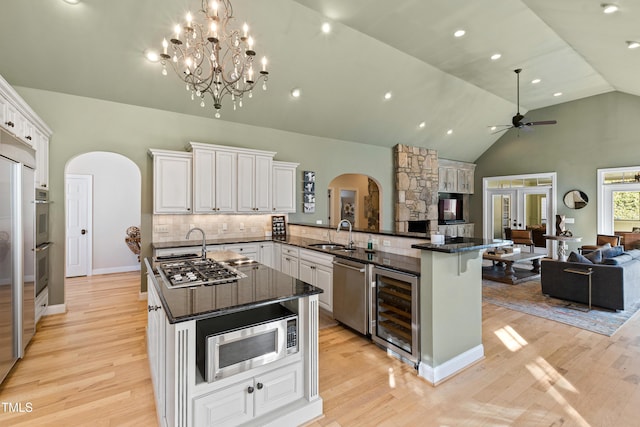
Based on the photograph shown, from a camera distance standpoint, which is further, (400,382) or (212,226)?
(212,226)

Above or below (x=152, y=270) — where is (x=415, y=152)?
above

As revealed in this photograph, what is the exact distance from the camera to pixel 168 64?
406 centimetres

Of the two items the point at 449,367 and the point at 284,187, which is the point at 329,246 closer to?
the point at 284,187

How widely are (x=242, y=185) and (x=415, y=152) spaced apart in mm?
4919

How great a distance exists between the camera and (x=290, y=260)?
183 inches

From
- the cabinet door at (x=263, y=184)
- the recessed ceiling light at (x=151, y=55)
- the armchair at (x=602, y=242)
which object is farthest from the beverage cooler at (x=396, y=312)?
the armchair at (x=602, y=242)

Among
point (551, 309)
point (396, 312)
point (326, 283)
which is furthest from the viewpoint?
point (551, 309)

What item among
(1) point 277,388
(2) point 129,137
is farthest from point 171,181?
(1) point 277,388

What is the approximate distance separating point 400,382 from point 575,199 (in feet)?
25.2

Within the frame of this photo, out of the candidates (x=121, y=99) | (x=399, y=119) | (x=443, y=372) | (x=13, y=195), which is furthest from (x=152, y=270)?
(x=399, y=119)

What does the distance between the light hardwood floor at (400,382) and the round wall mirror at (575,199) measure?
486 centimetres

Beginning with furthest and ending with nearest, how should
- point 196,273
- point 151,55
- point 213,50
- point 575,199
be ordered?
point 575,199 < point 151,55 < point 213,50 < point 196,273

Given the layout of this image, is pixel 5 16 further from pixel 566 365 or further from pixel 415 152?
pixel 415 152

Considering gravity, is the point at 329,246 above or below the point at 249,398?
above
